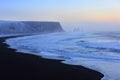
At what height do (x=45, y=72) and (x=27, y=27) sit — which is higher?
(x=27, y=27)

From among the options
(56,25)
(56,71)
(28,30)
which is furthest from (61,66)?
(56,25)

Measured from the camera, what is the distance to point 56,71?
12914mm

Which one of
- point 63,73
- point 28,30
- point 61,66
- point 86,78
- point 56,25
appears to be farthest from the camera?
point 56,25

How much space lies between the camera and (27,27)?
13012 cm

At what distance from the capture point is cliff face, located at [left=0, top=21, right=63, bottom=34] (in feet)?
378

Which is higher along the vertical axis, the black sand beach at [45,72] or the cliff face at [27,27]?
the cliff face at [27,27]

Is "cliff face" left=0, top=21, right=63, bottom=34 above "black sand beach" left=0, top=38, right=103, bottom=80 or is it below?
above

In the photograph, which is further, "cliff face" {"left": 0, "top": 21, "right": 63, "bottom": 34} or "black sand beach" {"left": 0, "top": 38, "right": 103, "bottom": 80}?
"cliff face" {"left": 0, "top": 21, "right": 63, "bottom": 34}

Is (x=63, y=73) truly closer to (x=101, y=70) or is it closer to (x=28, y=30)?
(x=101, y=70)

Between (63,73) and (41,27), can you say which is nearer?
(63,73)

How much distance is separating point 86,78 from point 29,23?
12544cm

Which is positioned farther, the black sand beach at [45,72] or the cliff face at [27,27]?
the cliff face at [27,27]

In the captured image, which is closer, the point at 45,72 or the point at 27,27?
the point at 45,72

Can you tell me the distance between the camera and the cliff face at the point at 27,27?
4537 inches
